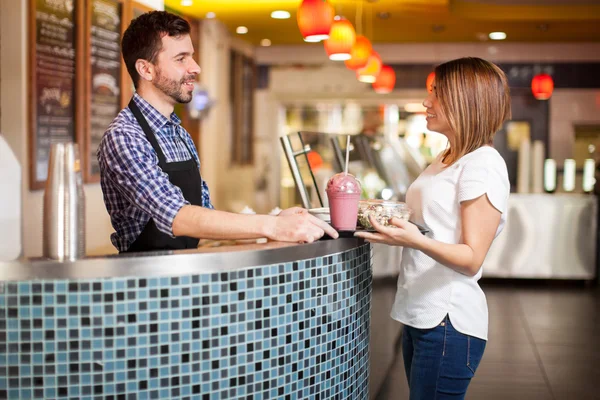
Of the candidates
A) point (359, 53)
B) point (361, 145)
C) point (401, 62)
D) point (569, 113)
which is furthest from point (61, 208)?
point (569, 113)

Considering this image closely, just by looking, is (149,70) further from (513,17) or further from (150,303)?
(513,17)

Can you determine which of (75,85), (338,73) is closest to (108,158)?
(75,85)

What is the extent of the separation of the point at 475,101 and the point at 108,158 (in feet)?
3.40

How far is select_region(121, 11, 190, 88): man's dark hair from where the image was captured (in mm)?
2281

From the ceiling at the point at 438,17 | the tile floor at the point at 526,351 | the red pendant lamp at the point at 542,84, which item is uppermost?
the ceiling at the point at 438,17

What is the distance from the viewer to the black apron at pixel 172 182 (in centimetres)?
221

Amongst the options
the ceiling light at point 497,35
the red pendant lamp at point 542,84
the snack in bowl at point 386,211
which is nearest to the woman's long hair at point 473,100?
the snack in bowl at point 386,211

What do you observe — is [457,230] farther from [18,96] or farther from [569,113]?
[569,113]

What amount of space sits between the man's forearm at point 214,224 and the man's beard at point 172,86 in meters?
0.47

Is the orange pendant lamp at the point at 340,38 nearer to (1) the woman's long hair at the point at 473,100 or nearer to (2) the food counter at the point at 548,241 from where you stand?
(2) the food counter at the point at 548,241

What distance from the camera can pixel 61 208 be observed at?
5.79ft

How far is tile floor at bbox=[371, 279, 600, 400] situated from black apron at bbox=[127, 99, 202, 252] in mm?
1824

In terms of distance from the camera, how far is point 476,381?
14.1 ft

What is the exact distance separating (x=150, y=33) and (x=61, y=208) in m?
0.76
